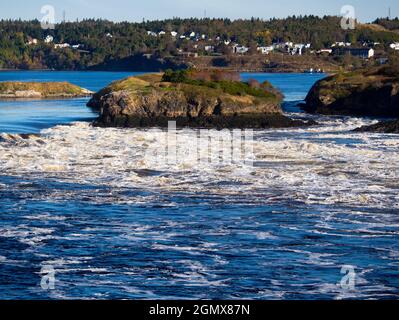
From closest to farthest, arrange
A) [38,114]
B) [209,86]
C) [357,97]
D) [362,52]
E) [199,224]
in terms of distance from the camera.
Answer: [199,224] → [209,86] → [38,114] → [357,97] → [362,52]

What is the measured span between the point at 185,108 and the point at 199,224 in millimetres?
40265

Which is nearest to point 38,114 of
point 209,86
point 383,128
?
point 209,86

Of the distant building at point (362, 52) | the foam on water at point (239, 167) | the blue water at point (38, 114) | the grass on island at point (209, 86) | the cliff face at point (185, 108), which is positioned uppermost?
the distant building at point (362, 52)

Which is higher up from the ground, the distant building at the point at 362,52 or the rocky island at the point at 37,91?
the distant building at the point at 362,52

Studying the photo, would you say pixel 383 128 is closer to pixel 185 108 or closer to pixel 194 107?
pixel 194 107

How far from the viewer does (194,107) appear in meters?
66.3

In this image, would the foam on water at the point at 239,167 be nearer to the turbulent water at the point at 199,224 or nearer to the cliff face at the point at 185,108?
the turbulent water at the point at 199,224

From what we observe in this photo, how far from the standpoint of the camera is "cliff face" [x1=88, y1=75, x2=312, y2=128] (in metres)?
62.4

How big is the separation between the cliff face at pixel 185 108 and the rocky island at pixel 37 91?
37824 millimetres

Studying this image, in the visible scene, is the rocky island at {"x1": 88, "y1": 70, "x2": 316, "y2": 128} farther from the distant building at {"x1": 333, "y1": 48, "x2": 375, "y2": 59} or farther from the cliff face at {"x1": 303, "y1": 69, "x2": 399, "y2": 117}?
the distant building at {"x1": 333, "y1": 48, "x2": 375, "y2": 59}

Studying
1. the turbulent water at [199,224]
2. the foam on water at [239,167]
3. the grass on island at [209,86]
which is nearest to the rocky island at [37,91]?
the grass on island at [209,86]

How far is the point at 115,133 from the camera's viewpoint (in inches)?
2159

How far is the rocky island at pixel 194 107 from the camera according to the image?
61938 mm

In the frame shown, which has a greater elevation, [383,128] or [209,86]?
[209,86]
